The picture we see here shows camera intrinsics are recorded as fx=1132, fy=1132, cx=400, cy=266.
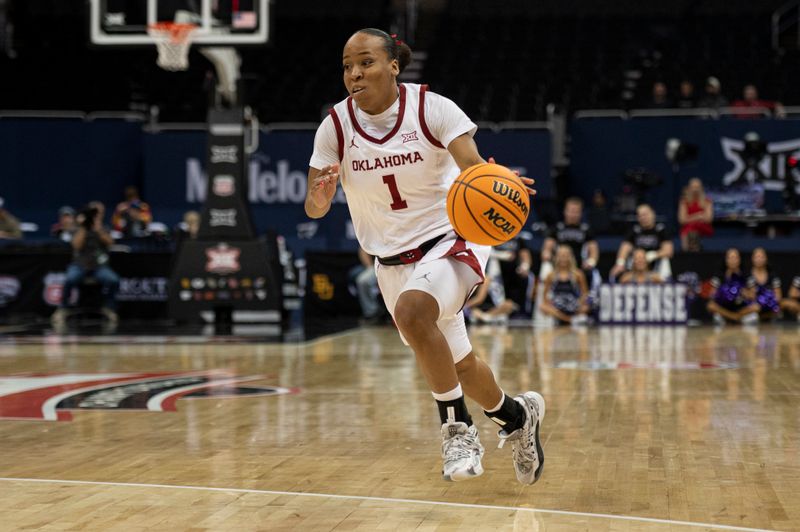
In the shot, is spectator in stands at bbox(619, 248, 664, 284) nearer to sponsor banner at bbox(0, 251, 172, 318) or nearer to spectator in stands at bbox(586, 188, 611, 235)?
spectator in stands at bbox(586, 188, 611, 235)

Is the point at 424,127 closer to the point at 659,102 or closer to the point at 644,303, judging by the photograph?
the point at 644,303

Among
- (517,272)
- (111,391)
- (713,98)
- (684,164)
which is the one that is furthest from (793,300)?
(111,391)

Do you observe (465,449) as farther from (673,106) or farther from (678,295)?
(673,106)

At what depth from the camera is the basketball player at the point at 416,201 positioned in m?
4.68

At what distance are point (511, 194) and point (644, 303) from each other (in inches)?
461

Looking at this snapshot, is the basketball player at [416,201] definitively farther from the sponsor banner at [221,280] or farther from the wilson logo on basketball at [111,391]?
the sponsor banner at [221,280]

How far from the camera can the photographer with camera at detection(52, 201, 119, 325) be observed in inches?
636

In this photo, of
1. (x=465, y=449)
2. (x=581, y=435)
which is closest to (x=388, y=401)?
(x=581, y=435)

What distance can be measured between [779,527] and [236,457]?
257 cm

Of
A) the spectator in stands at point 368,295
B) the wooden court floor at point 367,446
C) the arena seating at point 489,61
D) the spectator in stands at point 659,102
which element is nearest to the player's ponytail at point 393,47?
the wooden court floor at point 367,446

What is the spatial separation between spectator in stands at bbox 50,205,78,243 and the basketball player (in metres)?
13.7

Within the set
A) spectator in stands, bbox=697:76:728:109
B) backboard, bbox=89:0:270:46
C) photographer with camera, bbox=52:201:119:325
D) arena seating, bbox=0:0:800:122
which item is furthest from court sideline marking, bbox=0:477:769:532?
arena seating, bbox=0:0:800:122

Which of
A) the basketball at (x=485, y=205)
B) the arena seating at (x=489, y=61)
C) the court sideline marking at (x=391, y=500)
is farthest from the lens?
the arena seating at (x=489, y=61)

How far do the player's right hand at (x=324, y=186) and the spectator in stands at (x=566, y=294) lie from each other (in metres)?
11.2
